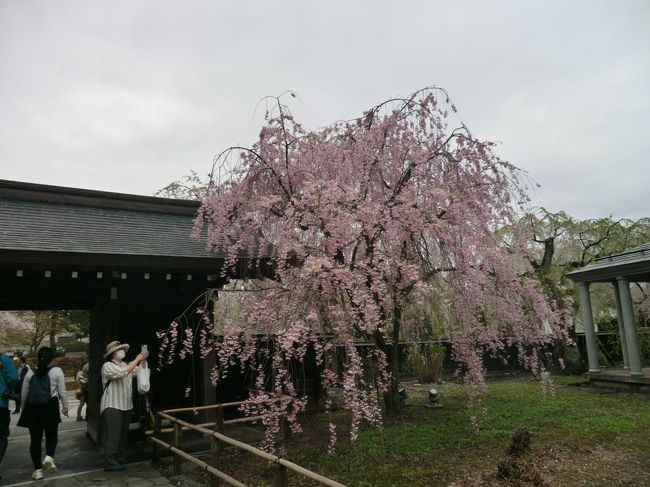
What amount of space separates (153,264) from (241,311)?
1.68 meters

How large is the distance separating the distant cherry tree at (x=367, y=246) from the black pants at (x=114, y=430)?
3.64 ft

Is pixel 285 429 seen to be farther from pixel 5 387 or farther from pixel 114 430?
pixel 5 387

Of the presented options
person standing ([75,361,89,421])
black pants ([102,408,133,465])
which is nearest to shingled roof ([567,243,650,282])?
black pants ([102,408,133,465])

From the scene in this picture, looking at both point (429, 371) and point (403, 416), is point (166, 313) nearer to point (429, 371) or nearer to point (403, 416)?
point (403, 416)

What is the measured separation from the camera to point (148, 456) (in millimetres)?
6750

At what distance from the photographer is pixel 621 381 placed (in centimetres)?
1113

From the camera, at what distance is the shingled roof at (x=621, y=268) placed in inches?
421

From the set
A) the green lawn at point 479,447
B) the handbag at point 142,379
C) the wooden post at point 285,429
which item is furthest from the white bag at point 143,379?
the wooden post at point 285,429

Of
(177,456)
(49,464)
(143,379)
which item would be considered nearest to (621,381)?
(177,456)

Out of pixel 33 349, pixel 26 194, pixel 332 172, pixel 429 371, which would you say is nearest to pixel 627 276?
pixel 429 371

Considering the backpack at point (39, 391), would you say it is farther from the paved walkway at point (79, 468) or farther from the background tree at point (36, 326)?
the background tree at point (36, 326)

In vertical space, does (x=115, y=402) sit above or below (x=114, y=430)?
above

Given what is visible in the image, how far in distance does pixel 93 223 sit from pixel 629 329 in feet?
41.8

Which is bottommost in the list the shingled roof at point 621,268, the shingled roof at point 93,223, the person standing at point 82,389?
the person standing at point 82,389
